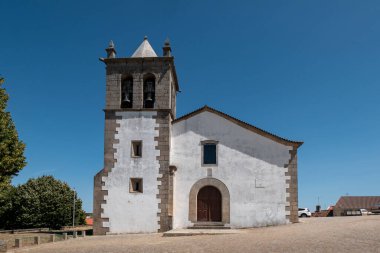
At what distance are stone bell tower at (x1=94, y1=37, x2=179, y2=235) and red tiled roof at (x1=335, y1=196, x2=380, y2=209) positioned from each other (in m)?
40.4

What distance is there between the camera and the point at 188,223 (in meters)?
20.5

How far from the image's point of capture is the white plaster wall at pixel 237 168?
20.4 m

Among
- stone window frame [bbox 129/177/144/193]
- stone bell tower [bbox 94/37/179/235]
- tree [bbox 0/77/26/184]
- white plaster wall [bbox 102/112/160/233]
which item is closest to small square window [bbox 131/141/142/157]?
stone bell tower [bbox 94/37/179/235]

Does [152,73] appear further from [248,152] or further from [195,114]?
[248,152]

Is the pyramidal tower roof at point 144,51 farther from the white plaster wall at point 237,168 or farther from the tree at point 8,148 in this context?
the tree at point 8,148

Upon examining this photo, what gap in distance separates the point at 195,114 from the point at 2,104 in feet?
33.1

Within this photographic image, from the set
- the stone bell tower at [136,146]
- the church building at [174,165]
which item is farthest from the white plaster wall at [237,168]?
the stone bell tower at [136,146]

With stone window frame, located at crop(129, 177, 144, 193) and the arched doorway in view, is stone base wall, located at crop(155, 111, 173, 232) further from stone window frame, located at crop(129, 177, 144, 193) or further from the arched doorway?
the arched doorway

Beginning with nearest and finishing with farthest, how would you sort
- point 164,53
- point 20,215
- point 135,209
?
point 135,209 < point 164,53 < point 20,215

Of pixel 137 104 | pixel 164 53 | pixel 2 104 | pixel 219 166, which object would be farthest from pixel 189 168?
pixel 2 104

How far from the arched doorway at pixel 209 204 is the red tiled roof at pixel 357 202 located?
38.1 meters

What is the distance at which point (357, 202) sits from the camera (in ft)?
178

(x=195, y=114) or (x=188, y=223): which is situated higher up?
(x=195, y=114)

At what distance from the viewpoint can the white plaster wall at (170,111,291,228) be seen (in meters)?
20.4
